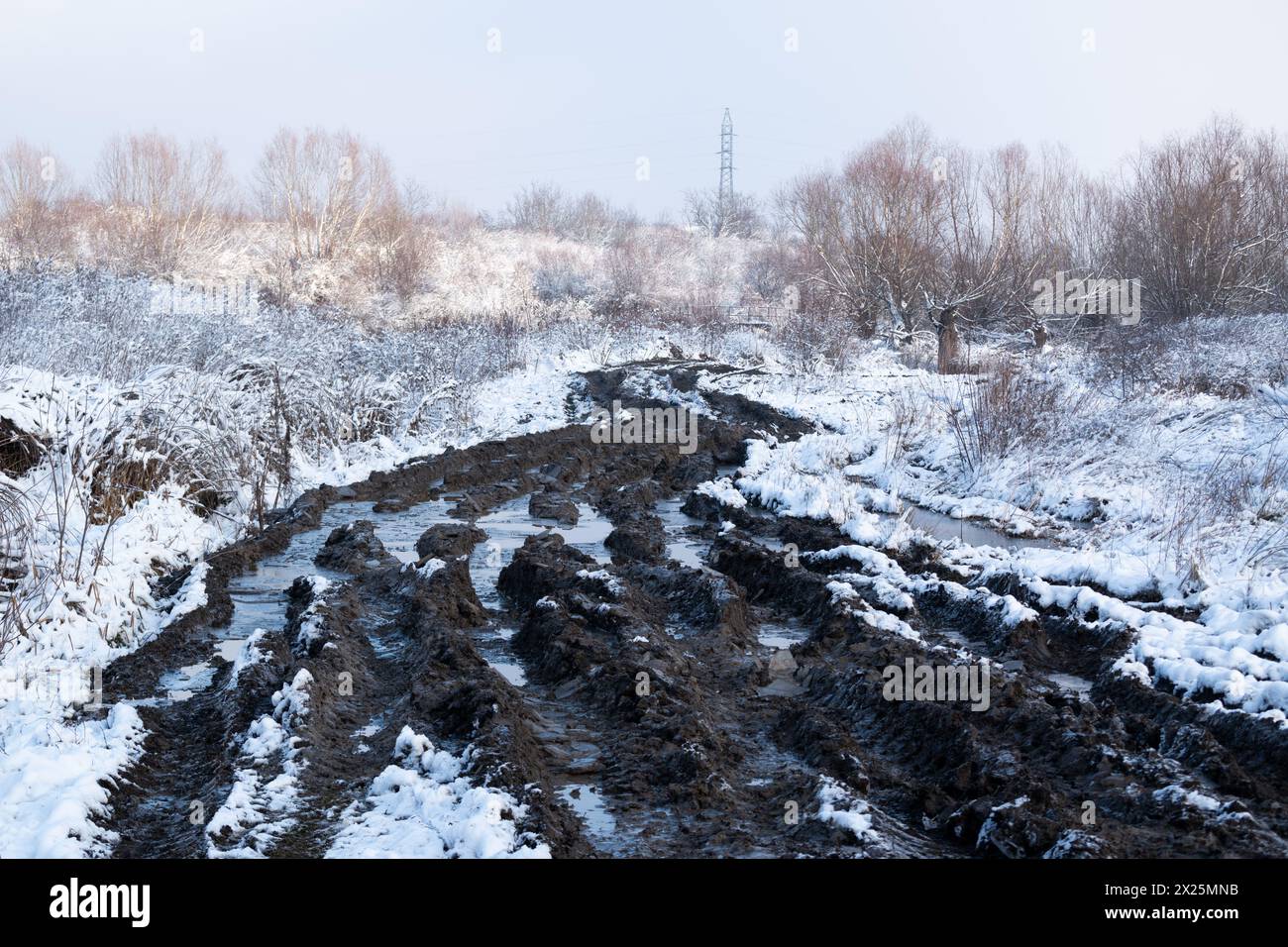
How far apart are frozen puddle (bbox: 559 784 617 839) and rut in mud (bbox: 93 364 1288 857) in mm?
13

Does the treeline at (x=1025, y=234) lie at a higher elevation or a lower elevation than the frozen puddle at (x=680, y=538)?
higher

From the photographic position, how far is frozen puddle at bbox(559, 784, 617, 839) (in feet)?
13.9

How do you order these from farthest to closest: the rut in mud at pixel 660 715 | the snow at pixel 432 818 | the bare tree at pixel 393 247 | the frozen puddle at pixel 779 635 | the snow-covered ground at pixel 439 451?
the bare tree at pixel 393 247
the frozen puddle at pixel 779 635
the snow-covered ground at pixel 439 451
the rut in mud at pixel 660 715
the snow at pixel 432 818

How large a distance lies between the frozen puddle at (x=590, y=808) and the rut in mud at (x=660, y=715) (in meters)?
0.01

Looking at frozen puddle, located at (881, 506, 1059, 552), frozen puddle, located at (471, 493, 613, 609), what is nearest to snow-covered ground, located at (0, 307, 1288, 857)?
frozen puddle, located at (881, 506, 1059, 552)

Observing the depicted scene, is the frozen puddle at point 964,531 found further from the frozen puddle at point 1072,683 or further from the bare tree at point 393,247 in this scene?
the bare tree at point 393,247

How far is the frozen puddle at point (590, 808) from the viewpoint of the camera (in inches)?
167

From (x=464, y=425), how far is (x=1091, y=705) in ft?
38.8

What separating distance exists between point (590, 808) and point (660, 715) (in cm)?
89

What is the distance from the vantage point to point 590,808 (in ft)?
14.6

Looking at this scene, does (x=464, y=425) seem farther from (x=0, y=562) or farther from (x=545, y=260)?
(x=545, y=260)

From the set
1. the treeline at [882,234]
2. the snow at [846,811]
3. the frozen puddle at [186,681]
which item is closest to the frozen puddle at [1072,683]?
the snow at [846,811]

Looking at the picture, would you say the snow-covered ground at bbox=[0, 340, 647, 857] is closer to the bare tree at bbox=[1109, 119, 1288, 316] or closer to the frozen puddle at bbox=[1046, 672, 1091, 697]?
the frozen puddle at bbox=[1046, 672, 1091, 697]

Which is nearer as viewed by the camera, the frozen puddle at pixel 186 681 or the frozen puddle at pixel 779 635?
the frozen puddle at pixel 186 681
